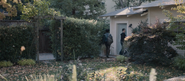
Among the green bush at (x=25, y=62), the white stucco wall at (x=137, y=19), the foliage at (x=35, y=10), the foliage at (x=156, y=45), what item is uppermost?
the foliage at (x=35, y=10)

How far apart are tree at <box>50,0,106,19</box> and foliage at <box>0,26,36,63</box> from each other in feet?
25.0

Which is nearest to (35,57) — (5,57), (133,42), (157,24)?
(5,57)

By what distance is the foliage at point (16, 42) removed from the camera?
855 cm

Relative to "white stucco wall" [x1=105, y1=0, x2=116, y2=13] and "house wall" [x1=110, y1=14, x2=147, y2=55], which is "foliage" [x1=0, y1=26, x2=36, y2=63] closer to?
"house wall" [x1=110, y1=14, x2=147, y2=55]

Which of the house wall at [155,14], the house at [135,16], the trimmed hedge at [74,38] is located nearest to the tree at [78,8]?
the house at [135,16]

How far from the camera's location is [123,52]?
1210cm

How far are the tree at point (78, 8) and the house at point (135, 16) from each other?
14.9 ft

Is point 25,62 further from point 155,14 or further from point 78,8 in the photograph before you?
point 78,8

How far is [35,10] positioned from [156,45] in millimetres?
5871

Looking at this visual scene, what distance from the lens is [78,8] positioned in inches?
672

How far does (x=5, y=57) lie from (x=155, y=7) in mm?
8050

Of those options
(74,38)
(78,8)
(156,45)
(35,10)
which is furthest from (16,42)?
(78,8)

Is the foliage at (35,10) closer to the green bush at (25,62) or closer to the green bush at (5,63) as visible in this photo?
the green bush at (25,62)

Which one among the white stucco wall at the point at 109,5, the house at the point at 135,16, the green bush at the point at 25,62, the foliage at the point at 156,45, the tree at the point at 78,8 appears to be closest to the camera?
the foliage at the point at 156,45
